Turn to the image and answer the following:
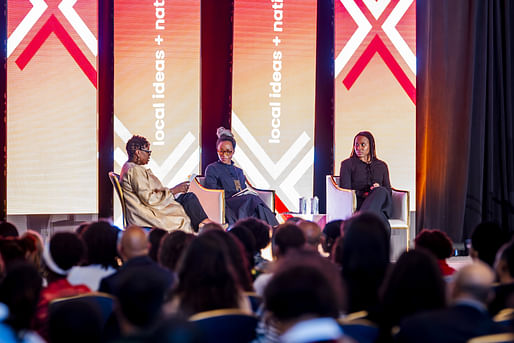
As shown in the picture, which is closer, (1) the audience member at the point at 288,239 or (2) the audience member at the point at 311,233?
(1) the audience member at the point at 288,239

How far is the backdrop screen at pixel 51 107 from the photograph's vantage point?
7.24 meters

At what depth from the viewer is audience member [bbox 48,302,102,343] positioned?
1.64m

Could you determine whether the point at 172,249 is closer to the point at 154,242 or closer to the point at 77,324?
the point at 154,242

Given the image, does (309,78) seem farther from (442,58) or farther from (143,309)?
(143,309)

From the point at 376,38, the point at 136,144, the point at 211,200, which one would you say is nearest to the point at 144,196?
the point at 136,144

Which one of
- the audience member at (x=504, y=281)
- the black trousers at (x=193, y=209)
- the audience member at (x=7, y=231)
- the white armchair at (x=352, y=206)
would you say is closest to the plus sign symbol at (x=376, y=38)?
the white armchair at (x=352, y=206)

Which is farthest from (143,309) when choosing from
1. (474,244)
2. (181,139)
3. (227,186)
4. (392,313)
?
(181,139)

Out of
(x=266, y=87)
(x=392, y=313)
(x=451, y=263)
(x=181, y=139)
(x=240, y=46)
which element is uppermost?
(x=240, y=46)

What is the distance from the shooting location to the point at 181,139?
293 inches

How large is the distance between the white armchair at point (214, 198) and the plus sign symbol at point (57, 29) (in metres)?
1.73

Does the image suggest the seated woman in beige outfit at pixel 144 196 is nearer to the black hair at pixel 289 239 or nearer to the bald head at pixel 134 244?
the black hair at pixel 289 239

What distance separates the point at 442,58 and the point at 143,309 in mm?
6672

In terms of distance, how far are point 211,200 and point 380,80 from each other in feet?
9.05

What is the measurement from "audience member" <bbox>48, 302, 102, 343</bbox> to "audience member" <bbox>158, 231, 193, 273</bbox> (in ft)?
4.78
